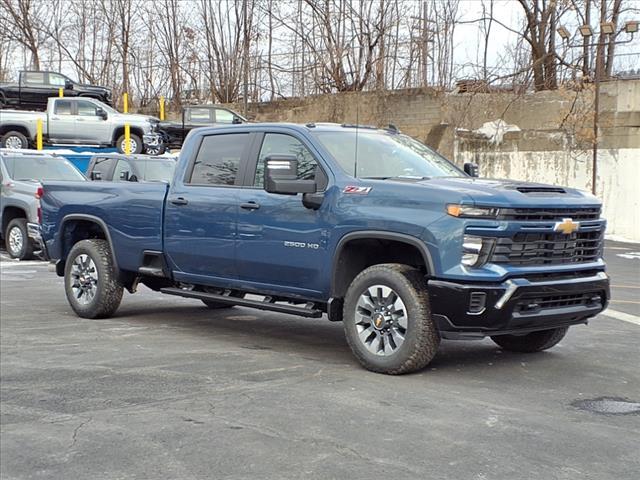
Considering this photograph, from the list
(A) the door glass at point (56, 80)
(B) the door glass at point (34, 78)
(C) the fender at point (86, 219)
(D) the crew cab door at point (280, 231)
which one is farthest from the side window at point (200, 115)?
(D) the crew cab door at point (280, 231)

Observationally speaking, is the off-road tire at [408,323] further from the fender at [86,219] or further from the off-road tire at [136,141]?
the off-road tire at [136,141]

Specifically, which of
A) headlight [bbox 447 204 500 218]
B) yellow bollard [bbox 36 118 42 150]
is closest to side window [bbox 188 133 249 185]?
headlight [bbox 447 204 500 218]

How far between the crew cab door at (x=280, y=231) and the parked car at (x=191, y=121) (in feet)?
58.8

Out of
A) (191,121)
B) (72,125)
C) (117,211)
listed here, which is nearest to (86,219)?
(117,211)

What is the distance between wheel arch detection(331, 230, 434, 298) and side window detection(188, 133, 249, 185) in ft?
5.11

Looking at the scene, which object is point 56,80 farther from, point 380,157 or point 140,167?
point 380,157

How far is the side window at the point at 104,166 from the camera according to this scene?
15.2m

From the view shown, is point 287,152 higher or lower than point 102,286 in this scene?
higher

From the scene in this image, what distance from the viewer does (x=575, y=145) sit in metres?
23.9

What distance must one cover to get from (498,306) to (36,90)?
85.9 ft

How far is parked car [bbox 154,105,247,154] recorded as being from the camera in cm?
2520

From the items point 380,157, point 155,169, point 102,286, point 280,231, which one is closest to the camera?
point 280,231

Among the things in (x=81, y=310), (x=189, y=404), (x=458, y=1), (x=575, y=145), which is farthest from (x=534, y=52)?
(x=189, y=404)

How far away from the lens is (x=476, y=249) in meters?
5.99
